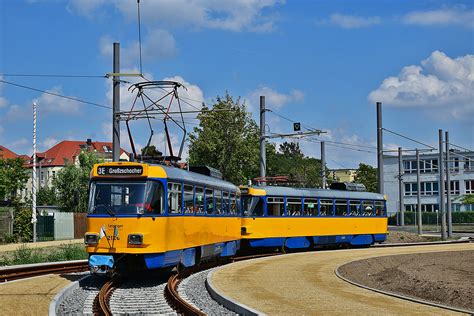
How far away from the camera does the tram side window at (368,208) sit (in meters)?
36.9

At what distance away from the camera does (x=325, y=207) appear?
110 ft

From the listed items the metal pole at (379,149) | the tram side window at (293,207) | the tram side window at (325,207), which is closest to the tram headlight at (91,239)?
the tram side window at (293,207)

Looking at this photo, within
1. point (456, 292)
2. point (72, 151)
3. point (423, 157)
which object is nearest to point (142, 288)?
point (456, 292)

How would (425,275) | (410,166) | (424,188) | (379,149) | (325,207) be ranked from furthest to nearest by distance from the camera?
(410,166) → (424,188) → (379,149) → (325,207) → (425,275)

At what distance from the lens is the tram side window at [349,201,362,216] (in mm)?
35625

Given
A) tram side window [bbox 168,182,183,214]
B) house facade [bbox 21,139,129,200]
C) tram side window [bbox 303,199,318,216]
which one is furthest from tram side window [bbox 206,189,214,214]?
house facade [bbox 21,139,129,200]

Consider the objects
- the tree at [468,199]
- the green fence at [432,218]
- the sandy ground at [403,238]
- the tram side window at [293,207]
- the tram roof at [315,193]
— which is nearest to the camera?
the tram roof at [315,193]

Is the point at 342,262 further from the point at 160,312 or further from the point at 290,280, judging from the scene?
the point at 160,312

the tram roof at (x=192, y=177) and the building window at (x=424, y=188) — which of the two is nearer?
the tram roof at (x=192, y=177)

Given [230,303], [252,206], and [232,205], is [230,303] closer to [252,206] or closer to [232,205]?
[232,205]

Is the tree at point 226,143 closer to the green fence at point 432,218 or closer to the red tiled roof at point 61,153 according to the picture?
the green fence at point 432,218

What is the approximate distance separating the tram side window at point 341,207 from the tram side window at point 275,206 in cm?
477

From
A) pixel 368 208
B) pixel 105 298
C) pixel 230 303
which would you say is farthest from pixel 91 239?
pixel 368 208

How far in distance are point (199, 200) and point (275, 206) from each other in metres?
9.74
